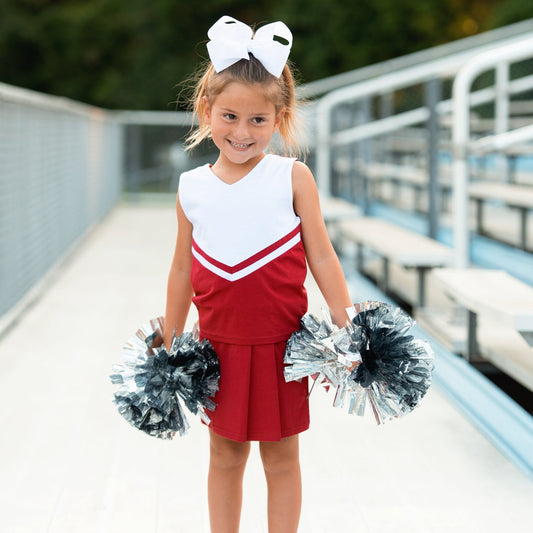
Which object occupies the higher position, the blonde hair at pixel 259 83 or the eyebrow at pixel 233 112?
the blonde hair at pixel 259 83

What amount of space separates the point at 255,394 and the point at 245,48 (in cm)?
76

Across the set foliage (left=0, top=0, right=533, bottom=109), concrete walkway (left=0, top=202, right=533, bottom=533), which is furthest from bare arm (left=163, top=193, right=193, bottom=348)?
foliage (left=0, top=0, right=533, bottom=109)

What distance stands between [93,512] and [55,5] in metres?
29.5

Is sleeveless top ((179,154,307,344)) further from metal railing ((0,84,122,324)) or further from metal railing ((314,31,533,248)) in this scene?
metal railing ((314,31,533,248))

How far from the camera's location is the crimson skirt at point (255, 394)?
2.06m

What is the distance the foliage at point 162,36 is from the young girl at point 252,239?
23.2 metres

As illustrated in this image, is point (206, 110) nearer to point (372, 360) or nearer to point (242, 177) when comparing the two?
point (242, 177)

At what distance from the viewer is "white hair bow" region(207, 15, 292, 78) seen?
6.57ft

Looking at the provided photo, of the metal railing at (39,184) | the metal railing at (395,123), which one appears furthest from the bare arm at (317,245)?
the metal railing at (395,123)

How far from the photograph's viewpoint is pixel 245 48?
6.57 feet

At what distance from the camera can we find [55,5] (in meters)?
30.0

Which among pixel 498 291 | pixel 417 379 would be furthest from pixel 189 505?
pixel 498 291

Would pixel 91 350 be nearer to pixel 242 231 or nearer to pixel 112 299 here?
pixel 112 299

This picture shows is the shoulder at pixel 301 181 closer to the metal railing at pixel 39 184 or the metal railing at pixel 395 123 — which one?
the metal railing at pixel 39 184
